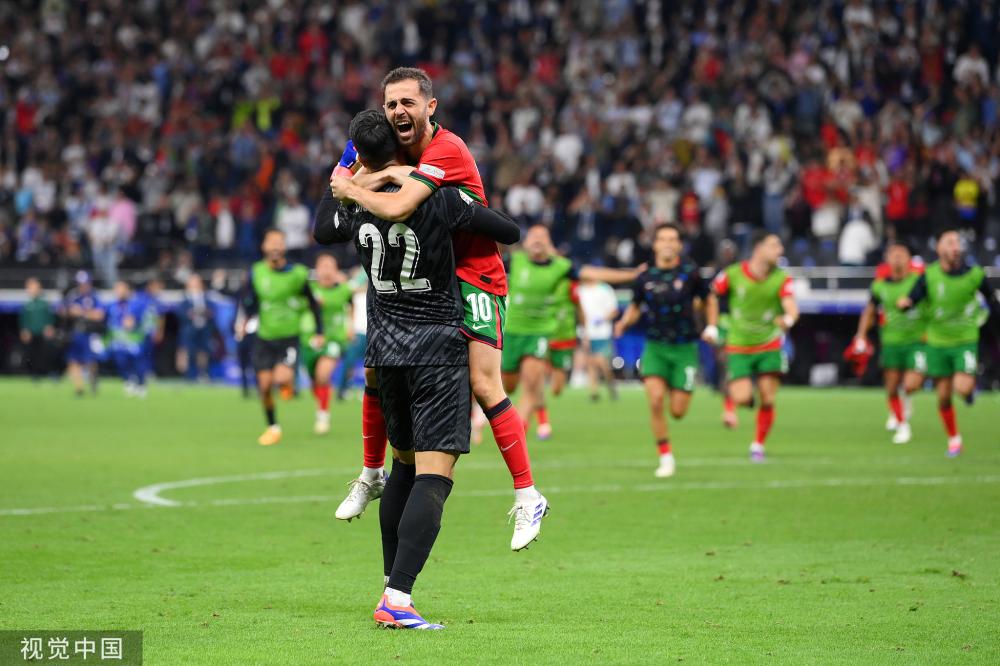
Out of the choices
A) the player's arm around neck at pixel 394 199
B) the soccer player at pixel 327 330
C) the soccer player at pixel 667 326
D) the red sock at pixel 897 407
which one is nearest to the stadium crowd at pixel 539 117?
the red sock at pixel 897 407

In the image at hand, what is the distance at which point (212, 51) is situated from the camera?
38.7 m

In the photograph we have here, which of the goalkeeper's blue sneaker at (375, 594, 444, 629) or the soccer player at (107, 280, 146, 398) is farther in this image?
the soccer player at (107, 280, 146, 398)

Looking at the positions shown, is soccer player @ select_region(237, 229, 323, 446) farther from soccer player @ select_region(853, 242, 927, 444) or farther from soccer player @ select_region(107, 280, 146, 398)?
soccer player @ select_region(107, 280, 146, 398)

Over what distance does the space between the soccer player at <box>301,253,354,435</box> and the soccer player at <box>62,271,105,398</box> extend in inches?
394

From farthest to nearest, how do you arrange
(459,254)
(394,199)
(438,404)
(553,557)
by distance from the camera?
(553,557), (459,254), (438,404), (394,199)

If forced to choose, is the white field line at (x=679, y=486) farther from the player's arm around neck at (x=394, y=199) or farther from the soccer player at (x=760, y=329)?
the player's arm around neck at (x=394, y=199)

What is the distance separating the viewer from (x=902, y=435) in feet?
63.3

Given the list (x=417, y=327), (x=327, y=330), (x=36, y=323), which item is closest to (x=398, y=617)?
(x=417, y=327)

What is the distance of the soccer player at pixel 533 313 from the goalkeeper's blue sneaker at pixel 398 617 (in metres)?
11.3

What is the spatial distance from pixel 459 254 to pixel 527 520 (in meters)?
1.36

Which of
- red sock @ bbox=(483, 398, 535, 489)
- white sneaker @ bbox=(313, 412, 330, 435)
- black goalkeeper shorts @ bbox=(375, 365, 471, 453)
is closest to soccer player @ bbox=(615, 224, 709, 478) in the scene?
white sneaker @ bbox=(313, 412, 330, 435)

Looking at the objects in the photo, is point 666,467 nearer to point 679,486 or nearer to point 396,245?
point 679,486

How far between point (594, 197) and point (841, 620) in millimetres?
23843

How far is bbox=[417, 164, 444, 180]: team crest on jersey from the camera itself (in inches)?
281
